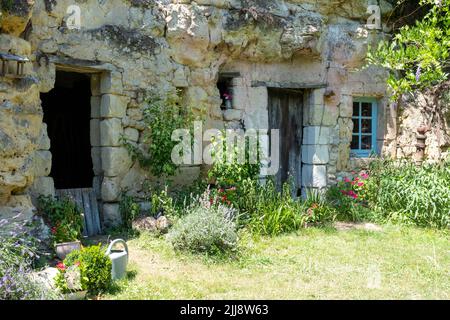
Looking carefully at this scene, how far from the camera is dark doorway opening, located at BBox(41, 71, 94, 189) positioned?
27.6 feet

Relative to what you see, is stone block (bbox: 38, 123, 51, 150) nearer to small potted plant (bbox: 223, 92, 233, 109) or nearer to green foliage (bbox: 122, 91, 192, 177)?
green foliage (bbox: 122, 91, 192, 177)

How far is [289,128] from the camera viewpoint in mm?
8484

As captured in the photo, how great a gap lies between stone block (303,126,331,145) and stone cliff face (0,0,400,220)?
0.02 metres

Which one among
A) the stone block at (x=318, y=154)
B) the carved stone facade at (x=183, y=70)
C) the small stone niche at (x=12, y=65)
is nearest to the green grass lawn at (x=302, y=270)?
the carved stone facade at (x=183, y=70)

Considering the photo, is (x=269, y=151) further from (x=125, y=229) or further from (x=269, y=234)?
(x=125, y=229)

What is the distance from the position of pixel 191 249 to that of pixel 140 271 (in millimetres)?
734

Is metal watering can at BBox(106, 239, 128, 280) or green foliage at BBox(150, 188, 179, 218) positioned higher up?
green foliage at BBox(150, 188, 179, 218)

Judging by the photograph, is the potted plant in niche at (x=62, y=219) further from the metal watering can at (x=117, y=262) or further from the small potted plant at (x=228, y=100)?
the small potted plant at (x=228, y=100)

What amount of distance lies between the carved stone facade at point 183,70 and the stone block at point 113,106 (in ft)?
0.04

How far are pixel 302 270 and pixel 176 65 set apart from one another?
3.56m

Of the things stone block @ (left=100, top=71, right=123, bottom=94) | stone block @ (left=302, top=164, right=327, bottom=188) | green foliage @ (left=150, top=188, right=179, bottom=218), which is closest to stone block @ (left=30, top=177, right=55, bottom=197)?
green foliage @ (left=150, top=188, right=179, bottom=218)

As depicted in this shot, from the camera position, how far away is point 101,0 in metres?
6.33
